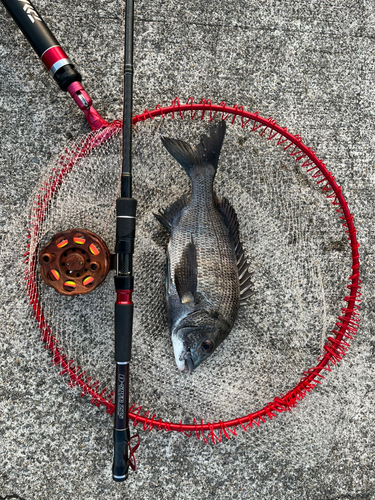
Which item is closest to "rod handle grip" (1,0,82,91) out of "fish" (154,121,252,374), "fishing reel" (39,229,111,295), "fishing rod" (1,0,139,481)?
"fishing rod" (1,0,139,481)

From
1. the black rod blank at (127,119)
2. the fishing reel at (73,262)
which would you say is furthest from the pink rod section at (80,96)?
the fishing reel at (73,262)

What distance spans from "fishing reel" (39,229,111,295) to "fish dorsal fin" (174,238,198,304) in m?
0.31

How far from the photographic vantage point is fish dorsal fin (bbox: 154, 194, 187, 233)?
177 cm

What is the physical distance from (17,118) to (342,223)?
169cm

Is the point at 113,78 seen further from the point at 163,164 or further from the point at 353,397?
the point at 353,397

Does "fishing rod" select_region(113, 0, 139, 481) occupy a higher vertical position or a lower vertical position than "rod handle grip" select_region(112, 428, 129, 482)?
higher

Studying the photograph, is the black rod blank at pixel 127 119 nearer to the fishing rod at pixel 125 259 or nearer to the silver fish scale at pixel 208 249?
the fishing rod at pixel 125 259

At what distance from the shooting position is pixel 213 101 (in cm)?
202

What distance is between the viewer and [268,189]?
75.7 inches

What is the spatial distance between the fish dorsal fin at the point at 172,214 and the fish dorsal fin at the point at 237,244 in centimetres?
16

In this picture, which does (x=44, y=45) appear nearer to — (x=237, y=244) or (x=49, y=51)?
(x=49, y=51)

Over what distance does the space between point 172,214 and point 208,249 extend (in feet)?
0.78

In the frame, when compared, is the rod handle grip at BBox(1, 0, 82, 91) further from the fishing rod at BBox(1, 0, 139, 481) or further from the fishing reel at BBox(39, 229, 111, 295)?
the fishing reel at BBox(39, 229, 111, 295)

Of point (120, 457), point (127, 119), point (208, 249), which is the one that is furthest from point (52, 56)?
point (120, 457)
